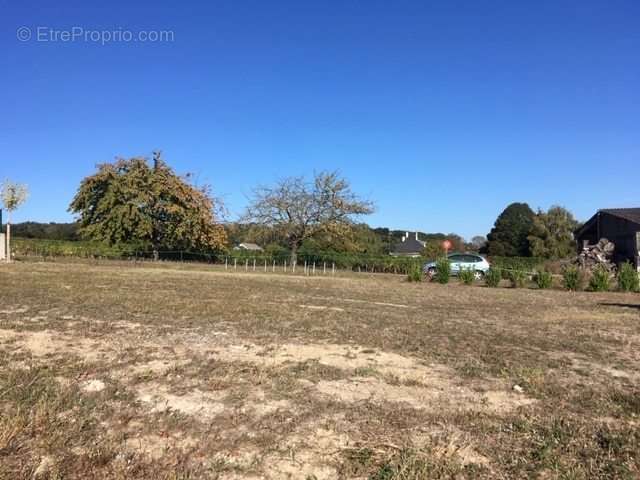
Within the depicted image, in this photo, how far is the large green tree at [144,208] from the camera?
95.7 feet

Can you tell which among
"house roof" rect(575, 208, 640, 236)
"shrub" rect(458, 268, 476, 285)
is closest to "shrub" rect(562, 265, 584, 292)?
"shrub" rect(458, 268, 476, 285)

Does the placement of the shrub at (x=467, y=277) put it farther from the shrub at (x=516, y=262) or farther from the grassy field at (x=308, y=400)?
the shrub at (x=516, y=262)

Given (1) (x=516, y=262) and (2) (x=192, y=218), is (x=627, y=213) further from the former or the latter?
(2) (x=192, y=218)

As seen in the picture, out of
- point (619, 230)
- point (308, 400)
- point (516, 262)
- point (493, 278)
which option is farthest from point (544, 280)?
point (308, 400)

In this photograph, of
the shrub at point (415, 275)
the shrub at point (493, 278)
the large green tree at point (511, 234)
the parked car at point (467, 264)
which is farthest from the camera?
the large green tree at point (511, 234)

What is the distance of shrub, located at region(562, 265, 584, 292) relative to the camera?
16480 millimetres

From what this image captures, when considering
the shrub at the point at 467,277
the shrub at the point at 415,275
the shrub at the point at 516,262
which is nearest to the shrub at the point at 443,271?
the shrub at the point at 467,277

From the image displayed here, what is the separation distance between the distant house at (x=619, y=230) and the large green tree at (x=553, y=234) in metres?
10.2

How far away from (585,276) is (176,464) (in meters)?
17.5

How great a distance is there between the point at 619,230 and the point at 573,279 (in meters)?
15.4

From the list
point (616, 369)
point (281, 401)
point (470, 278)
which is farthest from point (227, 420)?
point (470, 278)

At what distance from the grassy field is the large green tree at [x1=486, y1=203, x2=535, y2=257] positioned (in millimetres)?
45159

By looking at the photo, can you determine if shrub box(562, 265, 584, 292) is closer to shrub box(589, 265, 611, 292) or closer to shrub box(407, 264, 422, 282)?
shrub box(589, 265, 611, 292)

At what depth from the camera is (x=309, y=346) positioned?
539 centimetres
